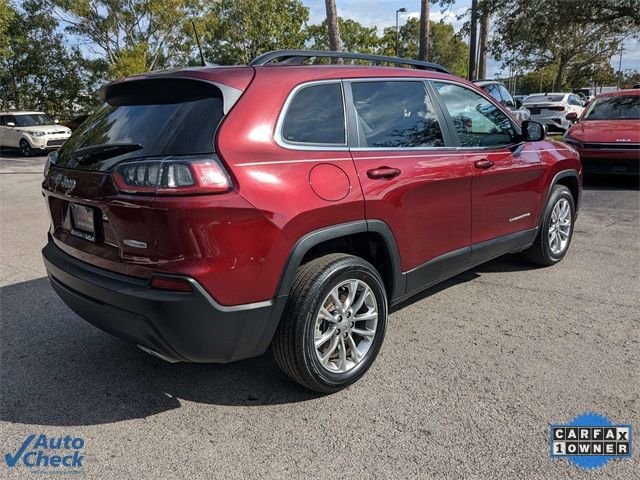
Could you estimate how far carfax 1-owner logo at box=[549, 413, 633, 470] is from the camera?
2.40 m

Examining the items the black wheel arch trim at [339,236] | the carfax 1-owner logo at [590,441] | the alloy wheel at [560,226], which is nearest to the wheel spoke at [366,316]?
the black wheel arch trim at [339,236]

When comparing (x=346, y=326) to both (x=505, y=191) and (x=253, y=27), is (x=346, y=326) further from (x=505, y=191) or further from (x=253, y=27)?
(x=253, y=27)

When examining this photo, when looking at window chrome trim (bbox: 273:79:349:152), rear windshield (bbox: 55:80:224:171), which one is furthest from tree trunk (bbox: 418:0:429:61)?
rear windshield (bbox: 55:80:224:171)

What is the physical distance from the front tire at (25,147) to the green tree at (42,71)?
305 inches

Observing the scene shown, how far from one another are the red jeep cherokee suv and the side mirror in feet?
3.58

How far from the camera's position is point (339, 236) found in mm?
2801

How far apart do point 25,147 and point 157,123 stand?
823 inches

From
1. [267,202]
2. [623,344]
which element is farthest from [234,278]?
[623,344]

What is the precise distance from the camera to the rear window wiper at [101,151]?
2.59 m

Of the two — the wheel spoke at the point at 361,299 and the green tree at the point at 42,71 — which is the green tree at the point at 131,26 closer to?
the green tree at the point at 42,71

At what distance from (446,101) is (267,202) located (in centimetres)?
188

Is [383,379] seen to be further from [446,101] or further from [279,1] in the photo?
[279,1]

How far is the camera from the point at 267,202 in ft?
8.11

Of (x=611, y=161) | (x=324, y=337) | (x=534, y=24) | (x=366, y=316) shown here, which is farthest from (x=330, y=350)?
(x=534, y=24)
